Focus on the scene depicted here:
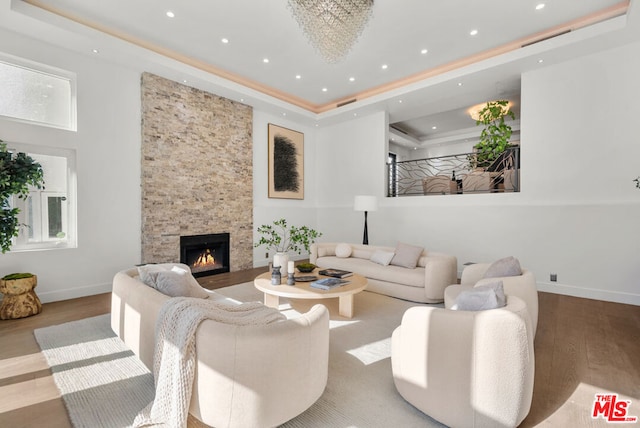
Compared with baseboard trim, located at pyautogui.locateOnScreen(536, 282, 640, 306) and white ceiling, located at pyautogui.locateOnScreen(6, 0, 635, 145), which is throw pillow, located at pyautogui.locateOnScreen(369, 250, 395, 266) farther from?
white ceiling, located at pyautogui.locateOnScreen(6, 0, 635, 145)

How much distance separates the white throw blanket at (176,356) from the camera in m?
1.53

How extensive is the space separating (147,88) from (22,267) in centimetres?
316

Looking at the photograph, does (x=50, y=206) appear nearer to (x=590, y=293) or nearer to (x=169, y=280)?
(x=169, y=280)

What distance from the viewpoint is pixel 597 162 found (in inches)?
167

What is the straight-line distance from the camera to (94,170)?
439cm

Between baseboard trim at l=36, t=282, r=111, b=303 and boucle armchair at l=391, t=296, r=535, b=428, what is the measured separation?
185 inches

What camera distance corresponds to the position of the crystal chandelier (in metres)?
3.20

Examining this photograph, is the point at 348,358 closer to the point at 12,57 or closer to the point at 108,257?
the point at 108,257

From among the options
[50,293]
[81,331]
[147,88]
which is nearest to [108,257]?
[50,293]

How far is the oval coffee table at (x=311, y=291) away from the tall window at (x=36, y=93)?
3.74m

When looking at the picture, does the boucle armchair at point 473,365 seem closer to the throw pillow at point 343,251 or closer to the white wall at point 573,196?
the throw pillow at point 343,251

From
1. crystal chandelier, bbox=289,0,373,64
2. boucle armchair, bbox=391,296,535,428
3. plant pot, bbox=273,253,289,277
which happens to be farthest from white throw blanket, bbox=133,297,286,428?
crystal chandelier, bbox=289,0,373,64

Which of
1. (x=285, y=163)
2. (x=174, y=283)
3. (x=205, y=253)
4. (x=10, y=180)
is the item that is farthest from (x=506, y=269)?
(x=285, y=163)

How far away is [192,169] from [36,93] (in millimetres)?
2251
